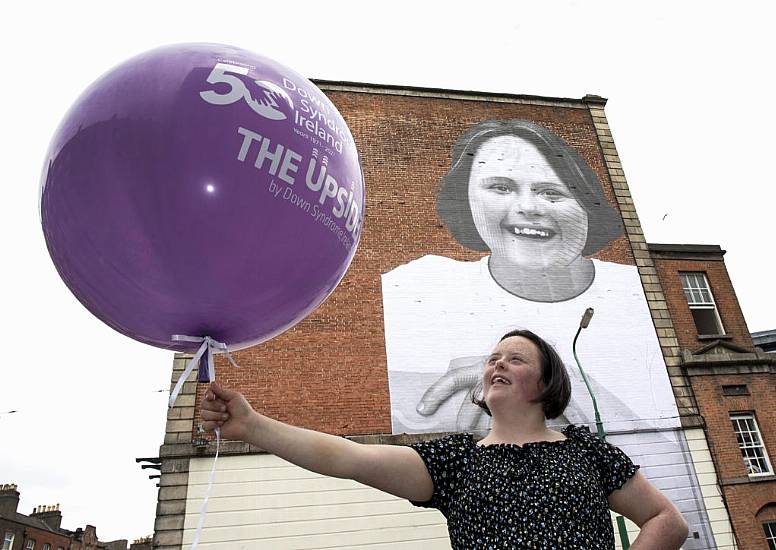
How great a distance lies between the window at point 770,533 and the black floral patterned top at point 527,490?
41.8ft

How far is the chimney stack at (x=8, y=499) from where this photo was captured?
30344mm

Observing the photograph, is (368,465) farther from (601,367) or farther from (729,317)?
(729,317)

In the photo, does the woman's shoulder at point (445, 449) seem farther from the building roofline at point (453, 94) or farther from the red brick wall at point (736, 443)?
the building roofline at point (453, 94)

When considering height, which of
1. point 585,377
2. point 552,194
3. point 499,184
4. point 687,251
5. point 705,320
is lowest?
point 585,377

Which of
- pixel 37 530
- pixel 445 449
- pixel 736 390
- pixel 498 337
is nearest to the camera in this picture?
pixel 445 449

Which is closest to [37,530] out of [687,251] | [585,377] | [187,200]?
[585,377]

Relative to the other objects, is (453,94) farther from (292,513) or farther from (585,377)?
(292,513)

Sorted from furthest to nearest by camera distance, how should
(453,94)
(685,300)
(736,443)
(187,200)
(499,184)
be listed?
(453,94) < (499,184) < (685,300) < (736,443) < (187,200)

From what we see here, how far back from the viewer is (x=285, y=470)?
965cm

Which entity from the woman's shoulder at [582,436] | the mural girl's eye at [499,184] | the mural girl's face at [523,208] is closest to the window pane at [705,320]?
the mural girl's face at [523,208]

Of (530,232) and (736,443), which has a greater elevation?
(530,232)

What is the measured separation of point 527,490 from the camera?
1.52 metres

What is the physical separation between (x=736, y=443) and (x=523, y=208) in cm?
739

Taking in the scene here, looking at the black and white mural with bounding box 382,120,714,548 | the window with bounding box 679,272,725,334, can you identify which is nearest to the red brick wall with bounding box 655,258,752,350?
the window with bounding box 679,272,725,334
